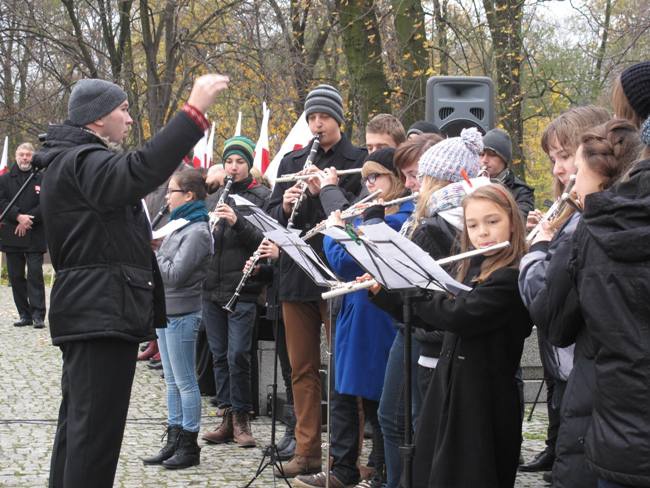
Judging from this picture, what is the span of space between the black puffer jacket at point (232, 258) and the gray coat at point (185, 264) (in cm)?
45

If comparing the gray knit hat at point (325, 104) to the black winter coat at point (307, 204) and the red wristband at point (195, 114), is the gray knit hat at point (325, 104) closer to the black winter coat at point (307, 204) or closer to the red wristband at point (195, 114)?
the black winter coat at point (307, 204)

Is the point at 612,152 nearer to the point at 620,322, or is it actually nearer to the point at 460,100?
the point at 620,322

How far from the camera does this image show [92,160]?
14.0ft

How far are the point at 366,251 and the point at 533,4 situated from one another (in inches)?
483

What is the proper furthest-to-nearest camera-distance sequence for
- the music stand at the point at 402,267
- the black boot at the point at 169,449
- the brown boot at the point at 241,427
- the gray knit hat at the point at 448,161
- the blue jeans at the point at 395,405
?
1. the brown boot at the point at 241,427
2. the black boot at the point at 169,449
3. the blue jeans at the point at 395,405
4. the gray knit hat at the point at 448,161
5. the music stand at the point at 402,267

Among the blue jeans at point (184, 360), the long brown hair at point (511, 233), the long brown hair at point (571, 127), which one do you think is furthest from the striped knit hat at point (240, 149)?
the long brown hair at point (511, 233)

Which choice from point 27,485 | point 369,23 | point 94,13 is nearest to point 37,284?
point 369,23

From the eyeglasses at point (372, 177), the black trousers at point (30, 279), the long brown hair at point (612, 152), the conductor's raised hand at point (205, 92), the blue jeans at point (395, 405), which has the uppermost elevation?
the conductor's raised hand at point (205, 92)

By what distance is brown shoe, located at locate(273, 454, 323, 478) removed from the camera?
6.15m

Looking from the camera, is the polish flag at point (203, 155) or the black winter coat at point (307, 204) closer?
the black winter coat at point (307, 204)

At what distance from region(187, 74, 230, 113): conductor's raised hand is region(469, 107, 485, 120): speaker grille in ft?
17.4

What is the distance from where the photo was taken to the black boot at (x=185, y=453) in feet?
21.1

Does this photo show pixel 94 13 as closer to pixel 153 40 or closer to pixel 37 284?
pixel 153 40

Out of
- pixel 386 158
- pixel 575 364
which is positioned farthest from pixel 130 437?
pixel 575 364
